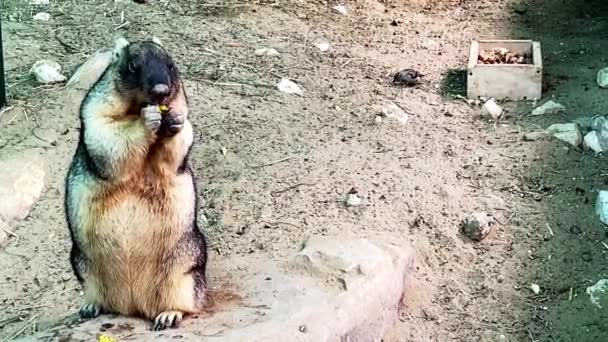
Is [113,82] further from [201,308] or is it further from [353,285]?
[353,285]

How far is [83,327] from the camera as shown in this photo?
4.19 m

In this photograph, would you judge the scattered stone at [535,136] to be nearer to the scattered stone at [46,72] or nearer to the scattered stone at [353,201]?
the scattered stone at [353,201]

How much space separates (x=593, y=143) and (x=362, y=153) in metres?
1.41

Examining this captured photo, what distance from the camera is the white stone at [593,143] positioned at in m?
6.15

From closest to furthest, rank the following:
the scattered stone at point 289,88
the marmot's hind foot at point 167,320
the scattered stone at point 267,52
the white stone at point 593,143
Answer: the marmot's hind foot at point 167,320, the white stone at point 593,143, the scattered stone at point 289,88, the scattered stone at point 267,52

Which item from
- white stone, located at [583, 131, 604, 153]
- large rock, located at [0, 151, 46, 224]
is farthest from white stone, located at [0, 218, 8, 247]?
white stone, located at [583, 131, 604, 153]

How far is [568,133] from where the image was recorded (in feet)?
20.7

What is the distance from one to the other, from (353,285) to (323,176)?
55.7 inches

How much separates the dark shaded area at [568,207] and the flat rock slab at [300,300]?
0.73 metres

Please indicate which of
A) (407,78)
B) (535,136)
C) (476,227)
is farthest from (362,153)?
(407,78)

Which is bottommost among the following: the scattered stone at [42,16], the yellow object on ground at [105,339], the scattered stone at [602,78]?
the scattered stone at [42,16]

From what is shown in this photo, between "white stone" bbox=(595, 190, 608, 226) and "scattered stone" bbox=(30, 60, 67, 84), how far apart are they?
3.56m

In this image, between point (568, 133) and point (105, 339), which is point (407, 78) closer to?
point (568, 133)

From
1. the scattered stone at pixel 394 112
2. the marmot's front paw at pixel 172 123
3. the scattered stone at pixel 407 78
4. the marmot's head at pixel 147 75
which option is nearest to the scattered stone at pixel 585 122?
the scattered stone at pixel 394 112
